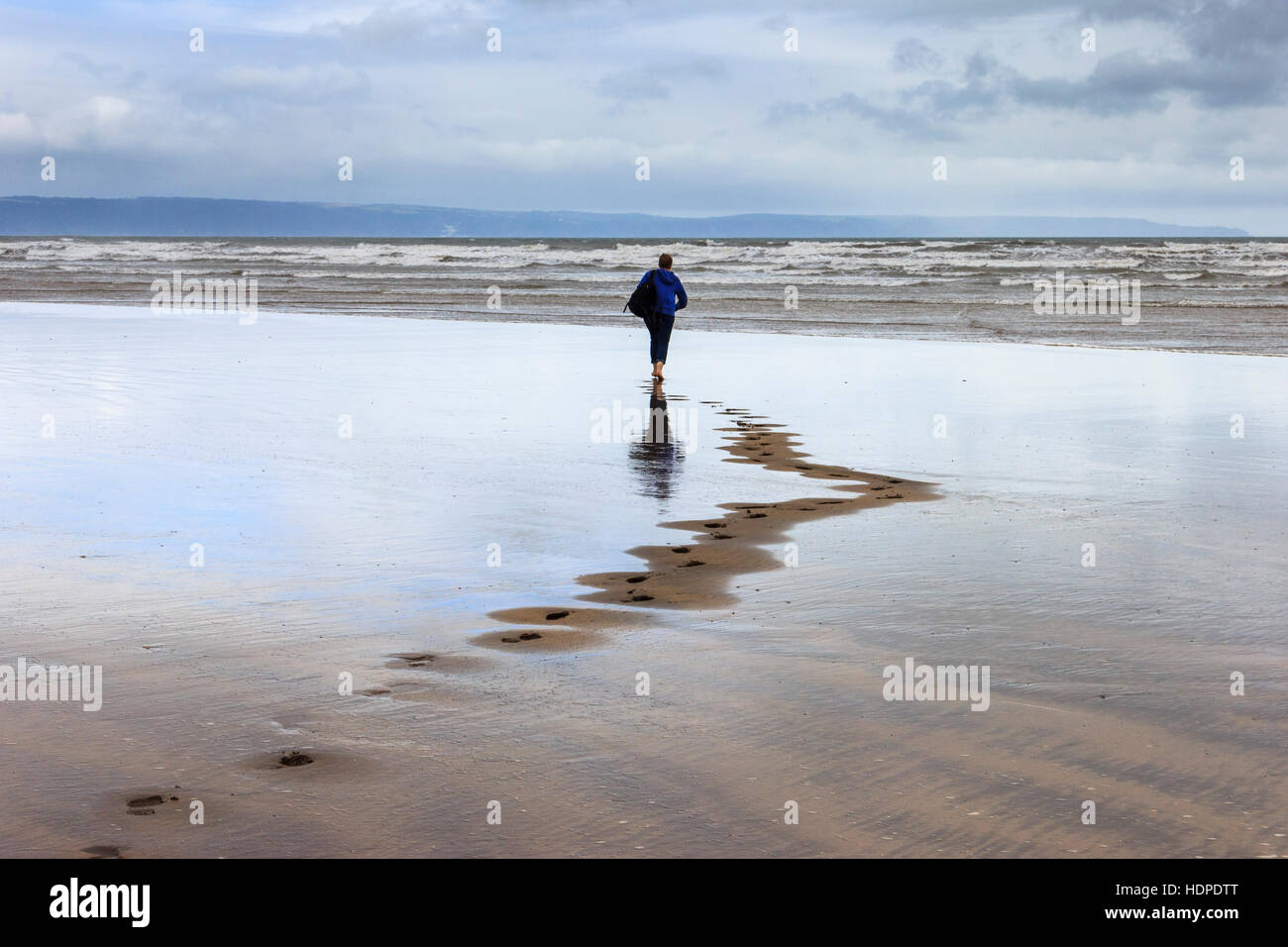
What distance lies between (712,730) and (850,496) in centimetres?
444

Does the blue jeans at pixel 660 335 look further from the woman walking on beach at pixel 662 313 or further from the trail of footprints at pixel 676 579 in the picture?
the trail of footprints at pixel 676 579

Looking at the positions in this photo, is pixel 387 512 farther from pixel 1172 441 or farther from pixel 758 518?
pixel 1172 441

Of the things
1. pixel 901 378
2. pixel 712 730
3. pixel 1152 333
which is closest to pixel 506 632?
pixel 712 730

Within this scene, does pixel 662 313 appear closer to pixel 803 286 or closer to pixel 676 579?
pixel 676 579

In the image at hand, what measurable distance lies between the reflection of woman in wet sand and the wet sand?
0.22 feet

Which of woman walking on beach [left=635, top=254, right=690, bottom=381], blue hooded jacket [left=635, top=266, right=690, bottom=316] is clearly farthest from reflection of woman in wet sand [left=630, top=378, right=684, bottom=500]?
blue hooded jacket [left=635, top=266, right=690, bottom=316]

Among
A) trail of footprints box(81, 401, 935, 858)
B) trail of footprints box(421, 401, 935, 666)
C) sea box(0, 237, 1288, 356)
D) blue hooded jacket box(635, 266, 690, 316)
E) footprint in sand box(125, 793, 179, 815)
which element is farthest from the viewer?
sea box(0, 237, 1288, 356)

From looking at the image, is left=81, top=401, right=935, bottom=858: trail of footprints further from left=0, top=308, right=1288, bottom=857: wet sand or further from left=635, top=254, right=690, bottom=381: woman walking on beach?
left=635, top=254, right=690, bottom=381: woman walking on beach

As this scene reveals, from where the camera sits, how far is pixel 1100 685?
4.54 m

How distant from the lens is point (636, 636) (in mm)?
5184

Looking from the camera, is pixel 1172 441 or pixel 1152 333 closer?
pixel 1172 441

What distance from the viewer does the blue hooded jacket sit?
15.7 metres

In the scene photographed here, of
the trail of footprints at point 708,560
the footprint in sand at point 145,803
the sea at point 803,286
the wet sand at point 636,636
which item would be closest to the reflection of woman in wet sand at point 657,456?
the wet sand at point 636,636

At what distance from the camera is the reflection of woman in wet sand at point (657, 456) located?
28.5 feet
